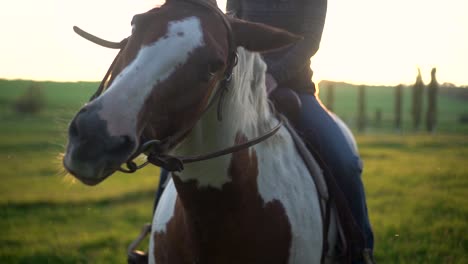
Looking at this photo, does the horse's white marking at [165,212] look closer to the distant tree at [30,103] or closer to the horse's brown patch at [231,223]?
the horse's brown patch at [231,223]

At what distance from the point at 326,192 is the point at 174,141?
120cm

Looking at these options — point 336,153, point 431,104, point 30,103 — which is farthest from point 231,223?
point 30,103

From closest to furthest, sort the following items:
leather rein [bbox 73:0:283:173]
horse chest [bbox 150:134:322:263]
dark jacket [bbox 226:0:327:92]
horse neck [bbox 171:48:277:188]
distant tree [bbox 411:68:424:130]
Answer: leather rein [bbox 73:0:283:173]
horse neck [bbox 171:48:277:188]
horse chest [bbox 150:134:322:263]
dark jacket [bbox 226:0:327:92]
distant tree [bbox 411:68:424:130]

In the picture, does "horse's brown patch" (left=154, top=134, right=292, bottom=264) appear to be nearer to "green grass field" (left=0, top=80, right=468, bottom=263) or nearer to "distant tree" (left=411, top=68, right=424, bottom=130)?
"green grass field" (left=0, top=80, right=468, bottom=263)

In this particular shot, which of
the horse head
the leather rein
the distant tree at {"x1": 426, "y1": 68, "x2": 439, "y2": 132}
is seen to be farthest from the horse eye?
the distant tree at {"x1": 426, "y1": 68, "x2": 439, "y2": 132}

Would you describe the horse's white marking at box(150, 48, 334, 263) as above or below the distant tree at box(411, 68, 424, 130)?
above

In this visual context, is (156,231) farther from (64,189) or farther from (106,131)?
(64,189)

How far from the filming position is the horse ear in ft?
7.99

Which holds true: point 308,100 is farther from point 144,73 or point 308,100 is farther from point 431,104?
point 431,104

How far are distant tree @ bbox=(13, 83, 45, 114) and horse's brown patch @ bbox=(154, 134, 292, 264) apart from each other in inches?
1578

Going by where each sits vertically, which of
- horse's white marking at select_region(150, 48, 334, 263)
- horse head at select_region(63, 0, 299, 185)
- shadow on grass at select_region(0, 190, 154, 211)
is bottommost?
shadow on grass at select_region(0, 190, 154, 211)

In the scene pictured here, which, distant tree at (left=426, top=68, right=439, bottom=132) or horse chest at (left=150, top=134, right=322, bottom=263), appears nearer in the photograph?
horse chest at (left=150, top=134, right=322, bottom=263)

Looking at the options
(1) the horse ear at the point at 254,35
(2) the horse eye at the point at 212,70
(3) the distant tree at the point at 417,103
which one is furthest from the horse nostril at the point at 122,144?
(3) the distant tree at the point at 417,103

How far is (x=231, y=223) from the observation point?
8.43 feet
